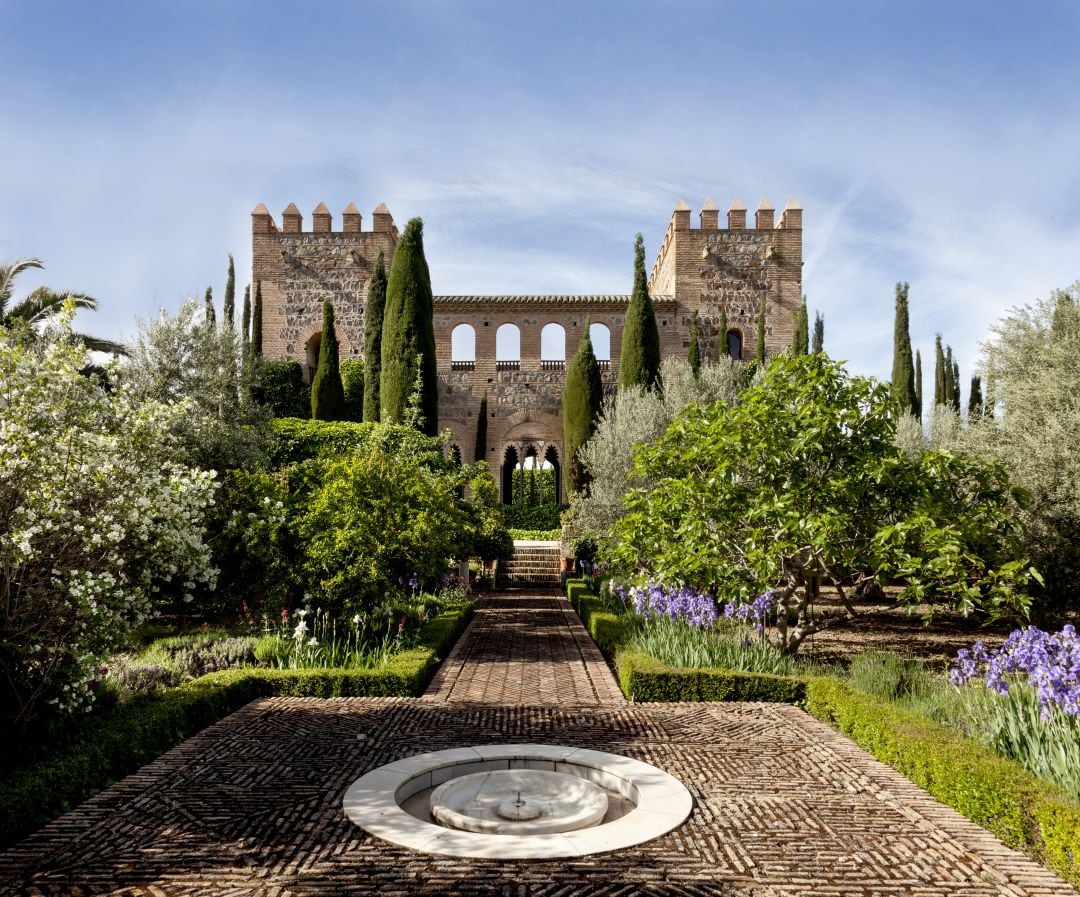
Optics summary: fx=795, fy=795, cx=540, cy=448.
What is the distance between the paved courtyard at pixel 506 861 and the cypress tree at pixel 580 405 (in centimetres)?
1743

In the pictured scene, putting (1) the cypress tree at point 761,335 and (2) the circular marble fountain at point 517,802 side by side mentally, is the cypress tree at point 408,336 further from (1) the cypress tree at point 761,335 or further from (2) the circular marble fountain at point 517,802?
(2) the circular marble fountain at point 517,802

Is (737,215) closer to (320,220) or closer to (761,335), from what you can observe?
(761,335)

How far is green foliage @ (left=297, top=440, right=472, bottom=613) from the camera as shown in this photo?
894cm

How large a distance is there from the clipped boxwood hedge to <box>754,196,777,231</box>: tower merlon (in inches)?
915

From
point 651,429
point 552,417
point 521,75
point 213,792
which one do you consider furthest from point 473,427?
point 213,792

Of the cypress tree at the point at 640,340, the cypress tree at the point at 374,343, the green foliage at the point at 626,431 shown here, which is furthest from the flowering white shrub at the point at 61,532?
the cypress tree at the point at 640,340

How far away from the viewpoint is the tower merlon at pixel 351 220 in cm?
2872

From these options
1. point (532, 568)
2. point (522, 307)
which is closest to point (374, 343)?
point (522, 307)

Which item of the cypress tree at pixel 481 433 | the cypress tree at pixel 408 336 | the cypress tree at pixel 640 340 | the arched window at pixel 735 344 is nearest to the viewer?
the cypress tree at pixel 408 336

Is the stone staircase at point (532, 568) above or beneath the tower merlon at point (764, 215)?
beneath

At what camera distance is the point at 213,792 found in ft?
16.0

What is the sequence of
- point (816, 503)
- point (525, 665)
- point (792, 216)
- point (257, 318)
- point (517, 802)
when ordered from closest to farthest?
point (517, 802) → point (816, 503) → point (525, 665) → point (792, 216) → point (257, 318)

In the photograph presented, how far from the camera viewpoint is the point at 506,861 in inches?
155

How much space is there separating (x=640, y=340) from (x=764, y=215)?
379 inches
